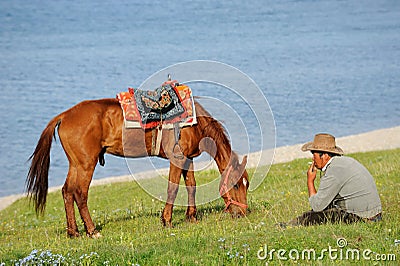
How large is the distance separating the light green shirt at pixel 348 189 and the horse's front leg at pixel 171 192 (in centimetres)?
251

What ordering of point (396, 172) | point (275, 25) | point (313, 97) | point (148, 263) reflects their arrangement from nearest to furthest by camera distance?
point (148, 263), point (396, 172), point (313, 97), point (275, 25)

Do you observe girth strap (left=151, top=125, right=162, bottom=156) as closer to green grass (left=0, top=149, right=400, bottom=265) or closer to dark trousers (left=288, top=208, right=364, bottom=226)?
green grass (left=0, top=149, right=400, bottom=265)

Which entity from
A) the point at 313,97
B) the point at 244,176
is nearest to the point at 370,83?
the point at 313,97

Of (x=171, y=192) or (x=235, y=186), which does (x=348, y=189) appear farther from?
(x=171, y=192)

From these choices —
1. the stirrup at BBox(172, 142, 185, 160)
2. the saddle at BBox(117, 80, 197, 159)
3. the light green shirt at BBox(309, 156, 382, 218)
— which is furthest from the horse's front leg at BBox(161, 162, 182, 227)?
the light green shirt at BBox(309, 156, 382, 218)

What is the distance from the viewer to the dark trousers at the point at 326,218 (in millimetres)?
7879

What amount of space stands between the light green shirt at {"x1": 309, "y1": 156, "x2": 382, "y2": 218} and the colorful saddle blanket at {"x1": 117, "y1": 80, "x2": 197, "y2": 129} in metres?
2.52

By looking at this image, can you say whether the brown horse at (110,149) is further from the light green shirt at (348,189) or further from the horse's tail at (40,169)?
the light green shirt at (348,189)

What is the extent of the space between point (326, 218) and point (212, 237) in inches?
63.1

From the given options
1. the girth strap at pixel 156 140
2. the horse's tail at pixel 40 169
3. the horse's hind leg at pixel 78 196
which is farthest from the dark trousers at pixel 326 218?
the horse's tail at pixel 40 169

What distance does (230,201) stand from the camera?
950cm

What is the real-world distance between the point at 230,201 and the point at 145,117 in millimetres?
1841

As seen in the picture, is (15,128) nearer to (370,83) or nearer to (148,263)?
(370,83)

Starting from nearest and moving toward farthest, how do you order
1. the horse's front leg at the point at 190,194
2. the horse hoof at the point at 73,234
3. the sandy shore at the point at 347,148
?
1. the horse hoof at the point at 73,234
2. the horse's front leg at the point at 190,194
3. the sandy shore at the point at 347,148
